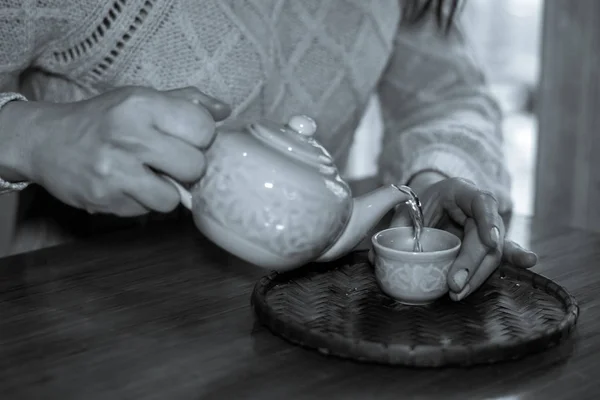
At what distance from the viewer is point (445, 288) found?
0.90 metres

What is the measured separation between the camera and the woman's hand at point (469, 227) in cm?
90

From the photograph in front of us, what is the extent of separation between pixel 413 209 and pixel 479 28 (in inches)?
78.4

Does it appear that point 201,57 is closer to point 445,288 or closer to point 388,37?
point 388,37

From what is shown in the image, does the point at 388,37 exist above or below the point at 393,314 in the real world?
above

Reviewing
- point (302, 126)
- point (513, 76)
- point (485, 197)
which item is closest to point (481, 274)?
point (485, 197)

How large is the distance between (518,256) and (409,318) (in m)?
0.20

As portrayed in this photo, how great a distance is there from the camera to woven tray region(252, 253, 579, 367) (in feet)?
2.45

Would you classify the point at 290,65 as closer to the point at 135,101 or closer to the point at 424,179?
the point at 424,179

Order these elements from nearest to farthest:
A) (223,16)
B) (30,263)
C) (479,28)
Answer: (30,263) < (223,16) < (479,28)

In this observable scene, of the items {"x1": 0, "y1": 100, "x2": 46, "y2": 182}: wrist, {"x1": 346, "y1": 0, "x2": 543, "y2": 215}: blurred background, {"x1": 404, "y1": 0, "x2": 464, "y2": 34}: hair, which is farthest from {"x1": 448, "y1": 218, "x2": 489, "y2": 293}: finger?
{"x1": 346, "y1": 0, "x2": 543, "y2": 215}: blurred background

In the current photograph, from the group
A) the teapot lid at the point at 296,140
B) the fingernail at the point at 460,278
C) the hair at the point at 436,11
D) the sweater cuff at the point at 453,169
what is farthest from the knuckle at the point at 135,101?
the hair at the point at 436,11

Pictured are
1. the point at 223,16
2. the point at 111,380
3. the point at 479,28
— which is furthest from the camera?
the point at 479,28

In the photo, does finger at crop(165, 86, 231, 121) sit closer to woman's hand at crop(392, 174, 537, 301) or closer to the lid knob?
the lid knob

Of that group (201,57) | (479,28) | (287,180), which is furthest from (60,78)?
(479,28)
